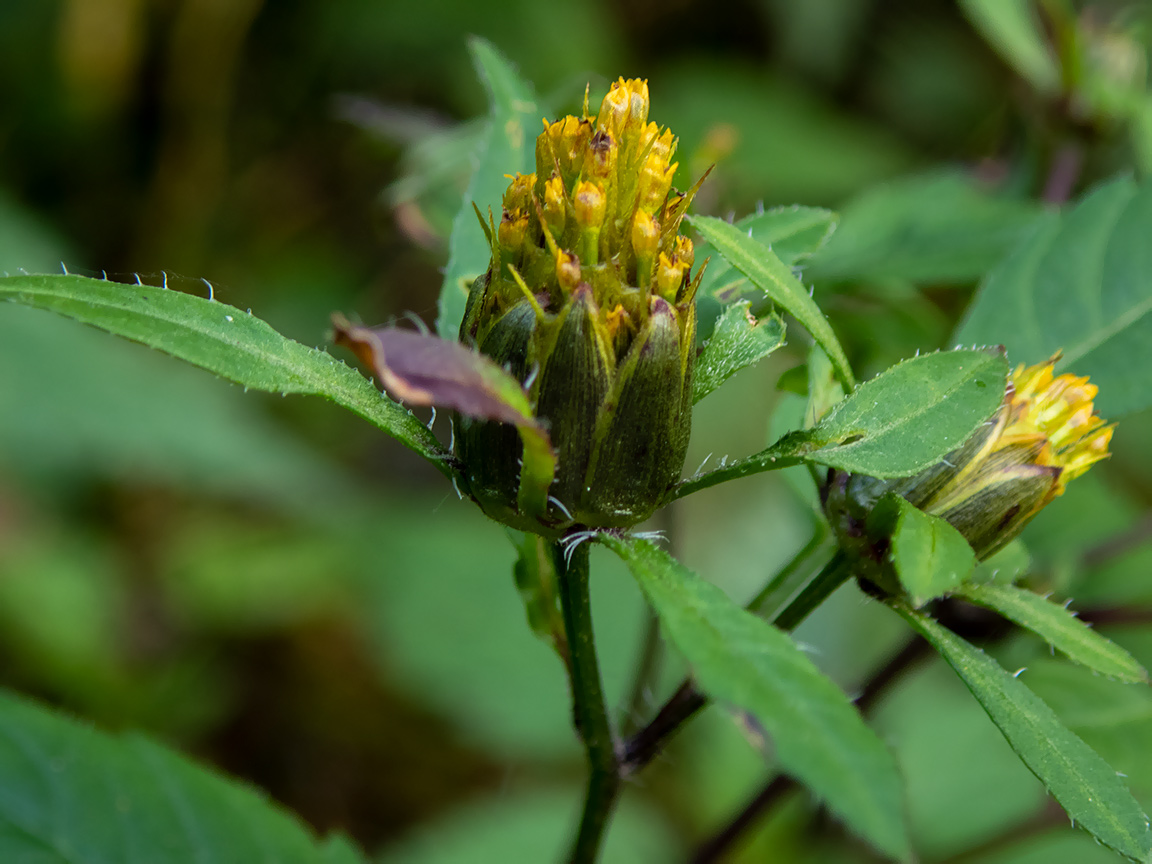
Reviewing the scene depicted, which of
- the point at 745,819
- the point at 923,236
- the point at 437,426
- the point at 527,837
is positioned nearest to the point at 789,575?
the point at 745,819

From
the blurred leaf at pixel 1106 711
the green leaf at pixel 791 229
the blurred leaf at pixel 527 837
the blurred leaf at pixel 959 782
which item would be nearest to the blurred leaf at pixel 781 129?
the blurred leaf at pixel 959 782

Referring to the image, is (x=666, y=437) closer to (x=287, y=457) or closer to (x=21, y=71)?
(x=287, y=457)

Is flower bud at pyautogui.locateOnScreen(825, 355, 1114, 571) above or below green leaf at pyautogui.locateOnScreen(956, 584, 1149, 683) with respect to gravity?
above

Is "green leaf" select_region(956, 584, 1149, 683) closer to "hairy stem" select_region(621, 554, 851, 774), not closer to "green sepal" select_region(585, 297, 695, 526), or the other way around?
"hairy stem" select_region(621, 554, 851, 774)

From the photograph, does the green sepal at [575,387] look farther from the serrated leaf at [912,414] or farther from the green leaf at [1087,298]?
the green leaf at [1087,298]

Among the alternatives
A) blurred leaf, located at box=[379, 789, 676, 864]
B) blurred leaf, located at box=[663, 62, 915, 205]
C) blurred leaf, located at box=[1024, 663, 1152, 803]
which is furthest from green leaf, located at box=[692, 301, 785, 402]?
blurred leaf, located at box=[663, 62, 915, 205]

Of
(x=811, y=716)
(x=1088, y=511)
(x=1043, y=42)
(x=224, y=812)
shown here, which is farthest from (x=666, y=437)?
(x=1043, y=42)
